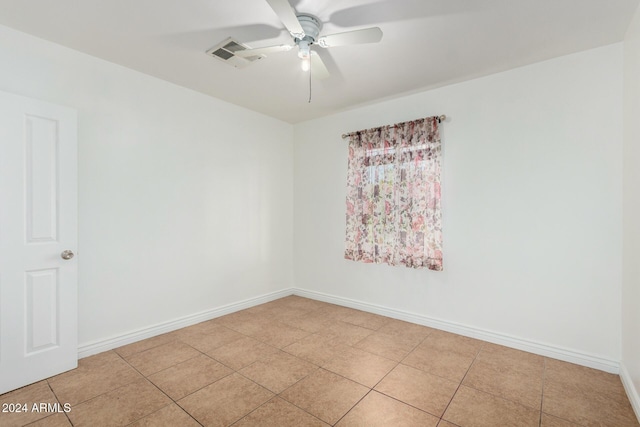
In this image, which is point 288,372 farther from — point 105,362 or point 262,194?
point 262,194

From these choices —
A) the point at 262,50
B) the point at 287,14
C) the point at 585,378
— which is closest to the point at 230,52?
the point at 262,50

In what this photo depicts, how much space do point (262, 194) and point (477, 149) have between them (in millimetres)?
2817

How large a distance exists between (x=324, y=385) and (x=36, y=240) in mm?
2539

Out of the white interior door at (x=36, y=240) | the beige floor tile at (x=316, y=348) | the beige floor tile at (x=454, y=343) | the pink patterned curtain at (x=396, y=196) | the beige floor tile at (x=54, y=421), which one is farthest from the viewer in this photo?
the pink patterned curtain at (x=396, y=196)

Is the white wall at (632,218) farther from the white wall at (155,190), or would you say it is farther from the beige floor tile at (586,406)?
the white wall at (155,190)

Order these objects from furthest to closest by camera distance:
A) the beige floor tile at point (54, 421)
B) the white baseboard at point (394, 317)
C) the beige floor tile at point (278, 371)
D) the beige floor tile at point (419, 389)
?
the white baseboard at point (394, 317)
the beige floor tile at point (278, 371)
the beige floor tile at point (419, 389)
the beige floor tile at point (54, 421)

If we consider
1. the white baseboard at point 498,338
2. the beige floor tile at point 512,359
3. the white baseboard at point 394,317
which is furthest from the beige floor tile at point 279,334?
the beige floor tile at point 512,359

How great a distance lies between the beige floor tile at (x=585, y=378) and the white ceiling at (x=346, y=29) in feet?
9.02

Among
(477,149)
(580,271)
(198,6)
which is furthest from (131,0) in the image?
(580,271)

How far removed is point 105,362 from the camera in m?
2.62

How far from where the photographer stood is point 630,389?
7.02 feet

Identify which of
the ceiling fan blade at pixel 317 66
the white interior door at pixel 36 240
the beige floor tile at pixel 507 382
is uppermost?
the ceiling fan blade at pixel 317 66

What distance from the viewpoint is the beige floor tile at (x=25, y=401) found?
6.26ft

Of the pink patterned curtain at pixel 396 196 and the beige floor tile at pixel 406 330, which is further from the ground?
the pink patterned curtain at pixel 396 196
